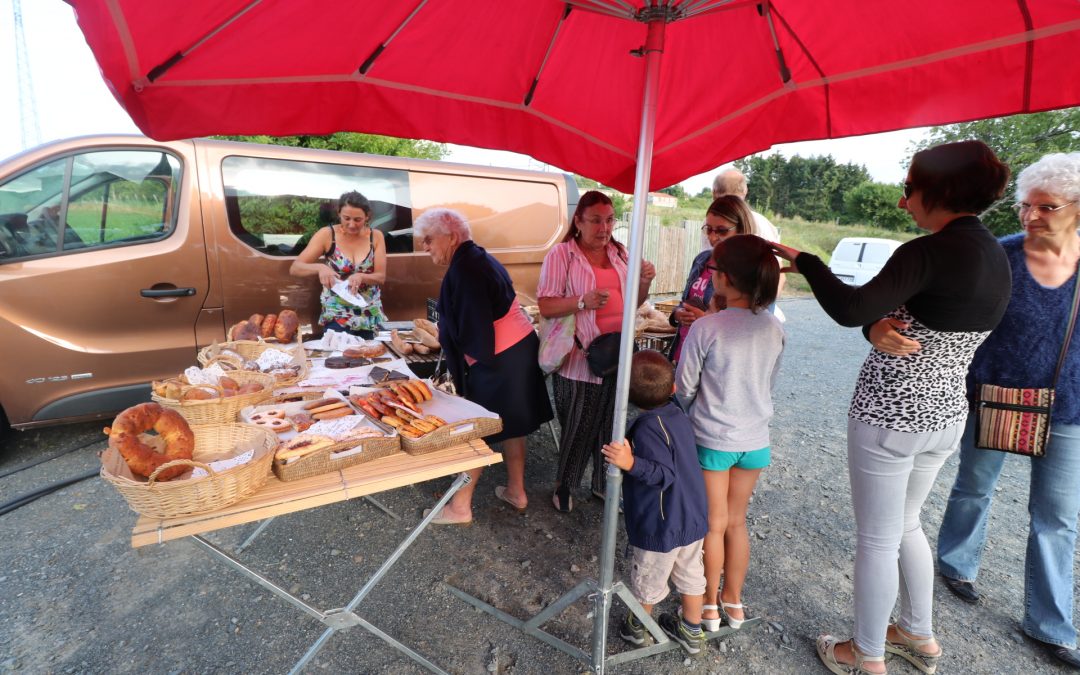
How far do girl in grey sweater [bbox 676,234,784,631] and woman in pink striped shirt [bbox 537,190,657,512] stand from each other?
2.38 ft

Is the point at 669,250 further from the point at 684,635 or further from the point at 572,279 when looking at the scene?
the point at 684,635

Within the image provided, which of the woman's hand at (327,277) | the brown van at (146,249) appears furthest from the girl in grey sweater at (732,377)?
the brown van at (146,249)

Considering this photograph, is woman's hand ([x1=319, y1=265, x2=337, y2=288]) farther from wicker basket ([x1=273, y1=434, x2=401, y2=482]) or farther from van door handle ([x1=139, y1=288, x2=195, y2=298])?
wicker basket ([x1=273, y1=434, x2=401, y2=482])

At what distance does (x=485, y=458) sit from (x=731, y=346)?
1044 mm

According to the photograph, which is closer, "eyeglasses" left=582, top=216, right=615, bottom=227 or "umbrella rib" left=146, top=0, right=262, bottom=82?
"umbrella rib" left=146, top=0, right=262, bottom=82

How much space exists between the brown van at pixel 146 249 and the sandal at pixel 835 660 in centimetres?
397

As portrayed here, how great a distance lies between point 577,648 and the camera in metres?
2.18

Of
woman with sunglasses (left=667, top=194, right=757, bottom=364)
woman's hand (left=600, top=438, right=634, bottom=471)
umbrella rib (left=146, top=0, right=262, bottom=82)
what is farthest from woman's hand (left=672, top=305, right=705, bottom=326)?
umbrella rib (left=146, top=0, right=262, bottom=82)

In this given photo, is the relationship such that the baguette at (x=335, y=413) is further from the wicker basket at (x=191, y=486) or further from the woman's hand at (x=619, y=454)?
the woman's hand at (x=619, y=454)

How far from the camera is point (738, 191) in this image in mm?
3609

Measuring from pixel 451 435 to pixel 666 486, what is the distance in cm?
84

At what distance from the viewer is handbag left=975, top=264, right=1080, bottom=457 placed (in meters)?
2.01

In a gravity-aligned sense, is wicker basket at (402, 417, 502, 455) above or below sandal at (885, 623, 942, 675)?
above

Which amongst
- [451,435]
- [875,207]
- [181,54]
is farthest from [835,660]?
[875,207]
